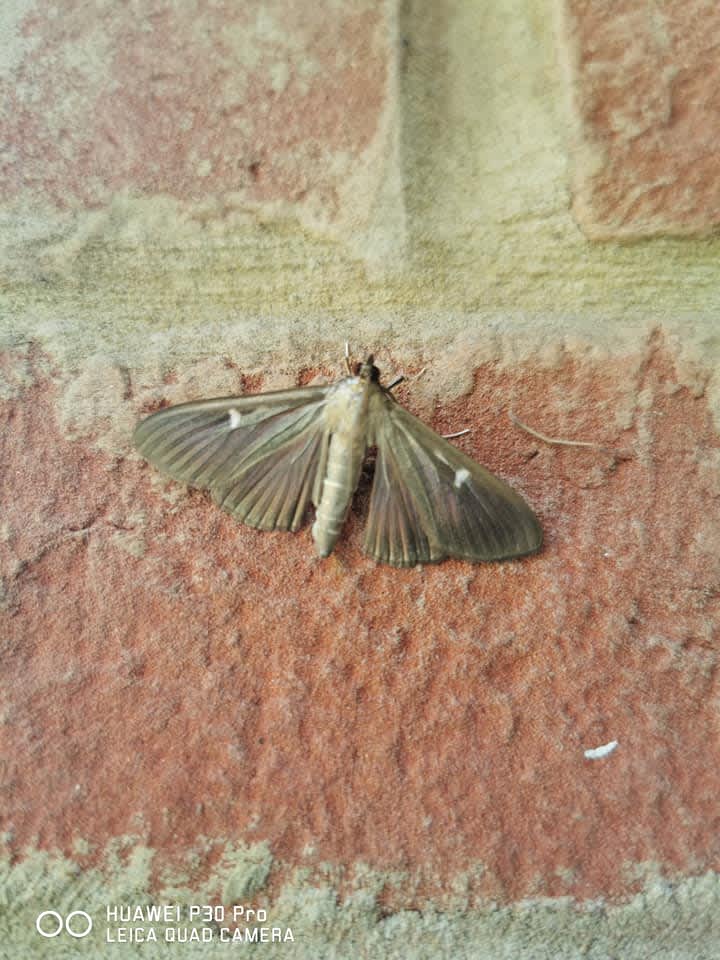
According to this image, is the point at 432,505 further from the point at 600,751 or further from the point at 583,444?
the point at 600,751

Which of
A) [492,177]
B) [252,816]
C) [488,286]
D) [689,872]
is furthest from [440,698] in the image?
[492,177]

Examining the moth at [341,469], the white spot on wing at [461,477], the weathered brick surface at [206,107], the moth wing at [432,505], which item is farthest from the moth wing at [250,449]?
the weathered brick surface at [206,107]

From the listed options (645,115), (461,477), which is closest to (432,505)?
(461,477)

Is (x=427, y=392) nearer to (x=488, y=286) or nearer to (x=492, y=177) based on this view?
(x=488, y=286)

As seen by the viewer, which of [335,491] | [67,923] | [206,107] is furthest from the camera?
[206,107]

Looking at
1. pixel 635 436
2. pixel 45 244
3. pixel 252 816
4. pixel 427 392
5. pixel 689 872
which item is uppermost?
pixel 45 244

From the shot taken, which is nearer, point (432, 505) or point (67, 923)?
point (67, 923)

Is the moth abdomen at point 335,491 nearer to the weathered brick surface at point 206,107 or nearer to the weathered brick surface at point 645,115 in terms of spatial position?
the weathered brick surface at point 206,107
